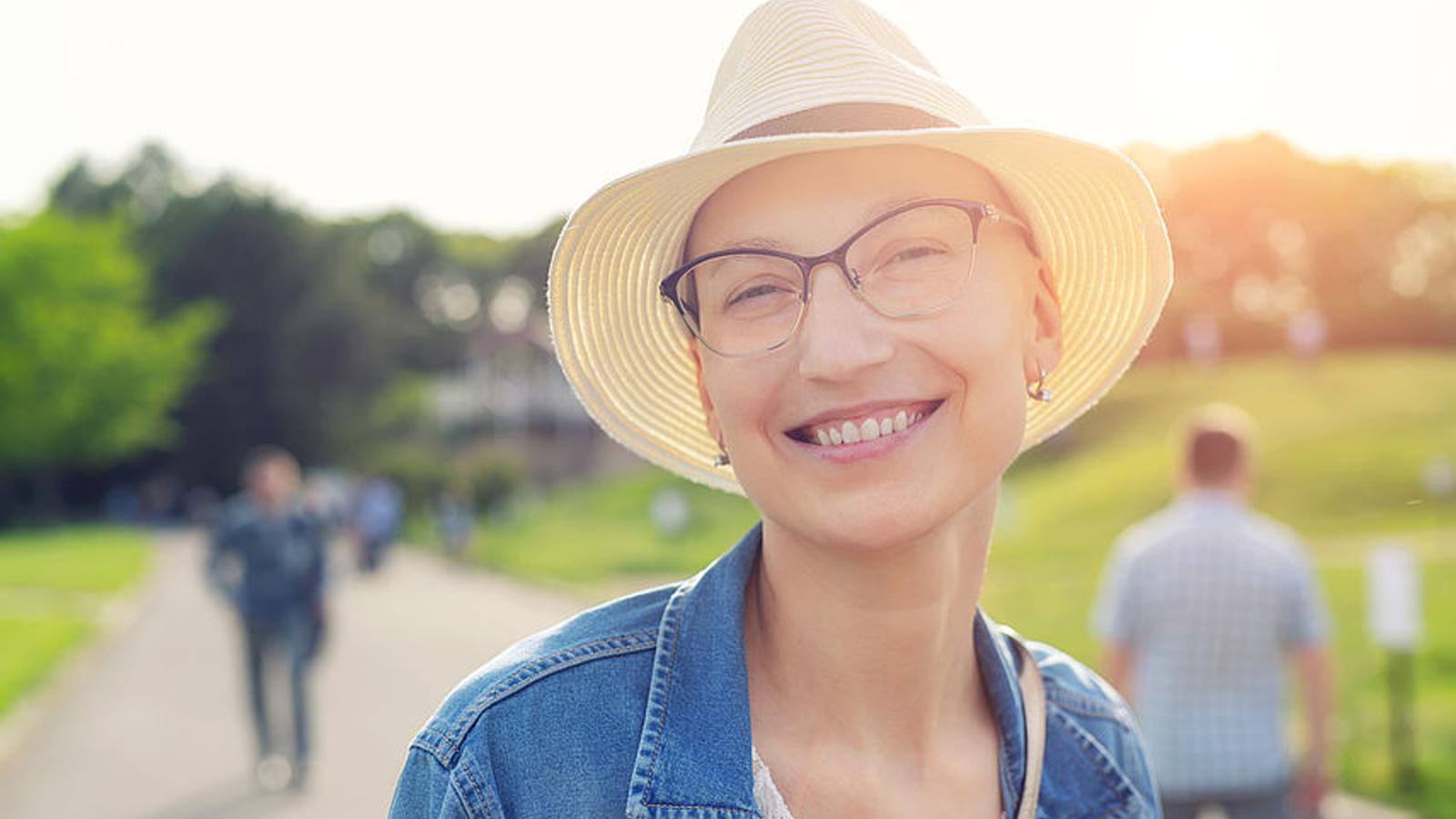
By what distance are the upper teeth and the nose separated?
0.23ft

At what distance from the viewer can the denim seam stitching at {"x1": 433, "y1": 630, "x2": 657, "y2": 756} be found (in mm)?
1801

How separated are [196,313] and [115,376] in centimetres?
399

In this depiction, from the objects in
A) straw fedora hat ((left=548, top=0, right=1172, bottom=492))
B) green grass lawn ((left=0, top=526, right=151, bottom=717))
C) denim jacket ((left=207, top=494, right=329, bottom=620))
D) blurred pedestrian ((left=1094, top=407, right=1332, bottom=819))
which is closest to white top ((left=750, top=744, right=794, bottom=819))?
straw fedora hat ((left=548, top=0, right=1172, bottom=492))

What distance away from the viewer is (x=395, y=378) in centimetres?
6456

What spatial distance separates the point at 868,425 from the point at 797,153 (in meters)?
0.37

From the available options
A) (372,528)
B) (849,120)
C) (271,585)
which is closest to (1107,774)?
(849,120)

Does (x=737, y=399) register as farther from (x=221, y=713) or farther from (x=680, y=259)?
(x=221, y=713)

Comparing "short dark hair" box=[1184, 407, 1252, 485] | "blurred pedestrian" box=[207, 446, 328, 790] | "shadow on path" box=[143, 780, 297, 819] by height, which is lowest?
"shadow on path" box=[143, 780, 297, 819]

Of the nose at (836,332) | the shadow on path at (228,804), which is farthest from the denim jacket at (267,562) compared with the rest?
the nose at (836,332)

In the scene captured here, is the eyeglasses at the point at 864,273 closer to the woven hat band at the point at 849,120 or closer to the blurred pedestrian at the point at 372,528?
the woven hat band at the point at 849,120

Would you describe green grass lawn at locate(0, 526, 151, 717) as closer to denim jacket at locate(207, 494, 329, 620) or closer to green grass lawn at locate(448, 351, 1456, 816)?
denim jacket at locate(207, 494, 329, 620)

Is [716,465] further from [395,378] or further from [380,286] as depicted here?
[380,286]

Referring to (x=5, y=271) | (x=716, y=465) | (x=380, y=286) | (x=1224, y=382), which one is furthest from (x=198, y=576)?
Answer: (x=380, y=286)

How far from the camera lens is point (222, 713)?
12.5 metres
